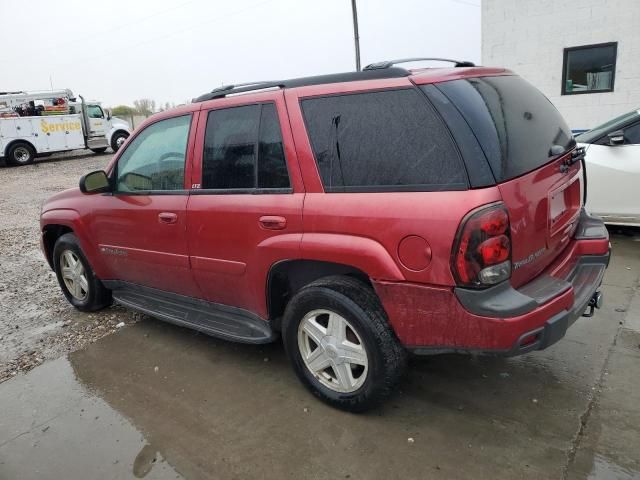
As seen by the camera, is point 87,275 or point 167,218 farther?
point 87,275

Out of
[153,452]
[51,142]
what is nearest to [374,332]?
[153,452]

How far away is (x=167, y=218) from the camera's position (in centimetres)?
347

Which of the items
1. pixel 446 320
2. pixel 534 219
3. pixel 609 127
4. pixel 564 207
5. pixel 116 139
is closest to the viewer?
pixel 446 320

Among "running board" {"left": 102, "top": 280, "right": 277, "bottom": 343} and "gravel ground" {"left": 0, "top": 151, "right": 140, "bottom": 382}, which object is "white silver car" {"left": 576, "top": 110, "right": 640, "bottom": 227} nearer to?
"running board" {"left": 102, "top": 280, "right": 277, "bottom": 343}

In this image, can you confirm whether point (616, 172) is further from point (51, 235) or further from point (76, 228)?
point (51, 235)

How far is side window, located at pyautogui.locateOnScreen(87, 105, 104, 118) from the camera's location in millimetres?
21359

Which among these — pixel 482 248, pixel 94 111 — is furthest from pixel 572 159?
pixel 94 111

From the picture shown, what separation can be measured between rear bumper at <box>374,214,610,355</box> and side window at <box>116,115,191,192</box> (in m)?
1.83

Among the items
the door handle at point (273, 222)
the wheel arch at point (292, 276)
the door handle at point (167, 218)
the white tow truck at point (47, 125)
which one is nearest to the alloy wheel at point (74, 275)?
the door handle at point (167, 218)

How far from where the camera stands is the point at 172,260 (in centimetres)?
354

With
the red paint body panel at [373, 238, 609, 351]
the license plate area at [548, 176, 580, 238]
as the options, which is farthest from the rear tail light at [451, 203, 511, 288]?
the license plate area at [548, 176, 580, 238]

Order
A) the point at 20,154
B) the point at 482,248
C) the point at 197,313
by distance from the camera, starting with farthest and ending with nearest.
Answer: the point at 20,154 < the point at 197,313 < the point at 482,248

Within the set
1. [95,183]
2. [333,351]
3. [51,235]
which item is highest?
[95,183]

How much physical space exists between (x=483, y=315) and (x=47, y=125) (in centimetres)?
2175
